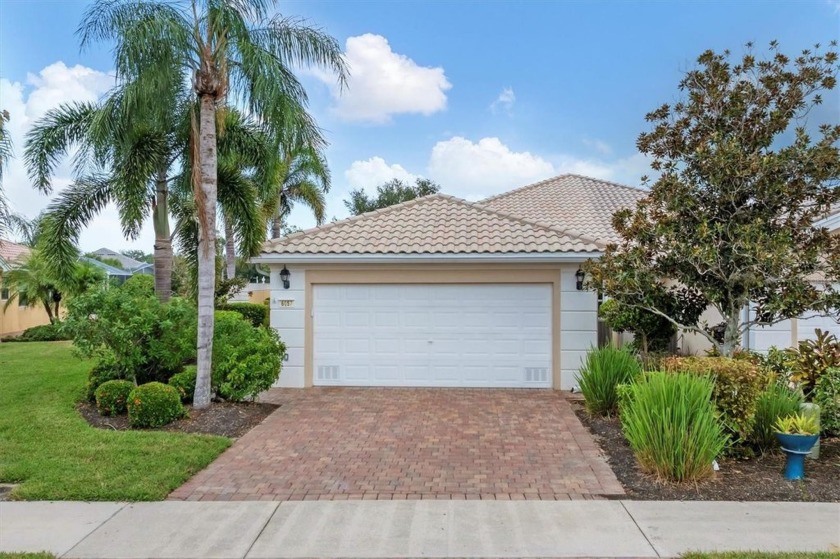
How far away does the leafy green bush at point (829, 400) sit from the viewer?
696 cm

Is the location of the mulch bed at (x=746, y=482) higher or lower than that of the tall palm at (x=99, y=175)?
lower

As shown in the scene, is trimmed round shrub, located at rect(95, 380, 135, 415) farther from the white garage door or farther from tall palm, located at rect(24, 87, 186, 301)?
tall palm, located at rect(24, 87, 186, 301)

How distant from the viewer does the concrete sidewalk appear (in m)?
4.31

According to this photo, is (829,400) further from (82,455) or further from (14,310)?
(14,310)

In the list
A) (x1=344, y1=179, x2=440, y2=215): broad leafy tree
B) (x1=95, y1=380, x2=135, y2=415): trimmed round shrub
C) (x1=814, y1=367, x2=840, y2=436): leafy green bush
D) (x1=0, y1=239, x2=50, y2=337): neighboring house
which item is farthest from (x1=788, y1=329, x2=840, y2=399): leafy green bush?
(x1=344, y1=179, x2=440, y2=215): broad leafy tree

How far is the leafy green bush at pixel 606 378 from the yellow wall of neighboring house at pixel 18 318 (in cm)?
2592

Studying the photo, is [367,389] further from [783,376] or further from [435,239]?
[783,376]

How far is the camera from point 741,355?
24.7 feet

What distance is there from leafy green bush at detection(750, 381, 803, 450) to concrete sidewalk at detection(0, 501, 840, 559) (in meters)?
1.56

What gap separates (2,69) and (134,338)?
5.62 metres

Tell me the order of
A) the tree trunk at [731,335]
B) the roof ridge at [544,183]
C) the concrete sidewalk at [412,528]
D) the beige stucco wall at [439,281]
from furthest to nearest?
the roof ridge at [544,183] → the beige stucco wall at [439,281] → the tree trunk at [731,335] → the concrete sidewalk at [412,528]

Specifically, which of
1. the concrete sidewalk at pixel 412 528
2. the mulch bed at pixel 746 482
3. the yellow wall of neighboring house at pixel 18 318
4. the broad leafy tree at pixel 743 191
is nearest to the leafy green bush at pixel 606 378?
the broad leafy tree at pixel 743 191

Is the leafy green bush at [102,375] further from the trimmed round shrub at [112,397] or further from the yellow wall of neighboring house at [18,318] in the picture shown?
the yellow wall of neighboring house at [18,318]

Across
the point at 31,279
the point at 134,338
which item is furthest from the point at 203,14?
the point at 31,279
